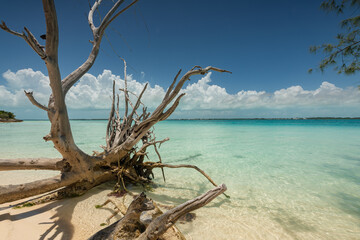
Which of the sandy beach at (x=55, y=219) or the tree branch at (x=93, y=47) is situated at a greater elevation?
the tree branch at (x=93, y=47)

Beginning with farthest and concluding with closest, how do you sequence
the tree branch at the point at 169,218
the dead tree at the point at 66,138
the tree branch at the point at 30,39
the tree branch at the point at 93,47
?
the tree branch at the point at 93,47, the dead tree at the point at 66,138, the tree branch at the point at 30,39, the tree branch at the point at 169,218

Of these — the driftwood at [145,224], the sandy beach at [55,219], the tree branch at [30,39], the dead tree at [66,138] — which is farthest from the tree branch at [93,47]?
the driftwood at [145,224]

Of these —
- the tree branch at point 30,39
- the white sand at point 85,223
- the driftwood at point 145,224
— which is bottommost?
the white sand at point 85,223

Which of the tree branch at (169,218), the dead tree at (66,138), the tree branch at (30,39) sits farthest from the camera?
the dead tree at (66,138)

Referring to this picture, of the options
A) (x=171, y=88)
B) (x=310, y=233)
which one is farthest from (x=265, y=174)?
(x=171, y=88)

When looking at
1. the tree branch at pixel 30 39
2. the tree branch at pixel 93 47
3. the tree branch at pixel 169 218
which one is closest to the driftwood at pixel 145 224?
the tree branch at pixel 169 218

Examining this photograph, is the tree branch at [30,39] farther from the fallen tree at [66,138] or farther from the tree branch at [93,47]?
the tree branch at [93,47]

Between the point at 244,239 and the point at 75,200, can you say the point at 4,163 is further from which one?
the point at 244,239

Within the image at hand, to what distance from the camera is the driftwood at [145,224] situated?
119 centimetres

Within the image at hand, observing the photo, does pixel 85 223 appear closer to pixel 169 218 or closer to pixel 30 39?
pixel 169 218

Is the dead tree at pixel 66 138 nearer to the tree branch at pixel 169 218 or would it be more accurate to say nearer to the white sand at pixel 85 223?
the white sand at pixel 85 223

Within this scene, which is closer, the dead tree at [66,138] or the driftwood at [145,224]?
the driftwood at [145,224]

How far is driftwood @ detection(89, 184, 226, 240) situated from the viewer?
1.19 m

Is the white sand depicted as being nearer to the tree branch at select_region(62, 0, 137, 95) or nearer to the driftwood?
the driftwood
